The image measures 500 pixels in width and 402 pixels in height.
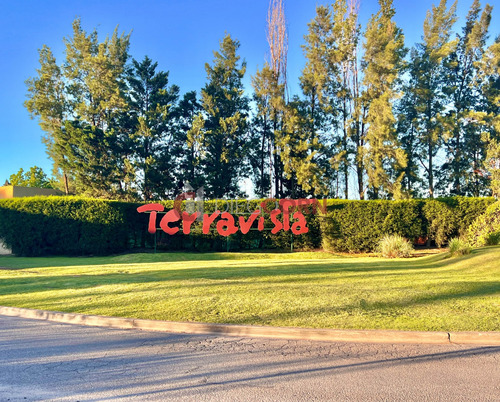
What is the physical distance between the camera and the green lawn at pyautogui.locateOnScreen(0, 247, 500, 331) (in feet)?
22.4

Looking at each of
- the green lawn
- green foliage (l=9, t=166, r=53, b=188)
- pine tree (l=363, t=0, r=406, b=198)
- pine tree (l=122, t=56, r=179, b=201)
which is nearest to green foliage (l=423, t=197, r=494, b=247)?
pine tree (l=363, t=0, r=406, b=198)

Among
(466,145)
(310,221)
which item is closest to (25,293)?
(310,221)

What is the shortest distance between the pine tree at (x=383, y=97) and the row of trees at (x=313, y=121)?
3.5 inches

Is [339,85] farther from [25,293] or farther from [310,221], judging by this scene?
[25,293]

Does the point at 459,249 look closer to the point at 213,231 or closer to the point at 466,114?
the point at 213,231

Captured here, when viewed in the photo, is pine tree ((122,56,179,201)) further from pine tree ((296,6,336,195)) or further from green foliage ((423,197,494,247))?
green foliage ((423,197,494,247))

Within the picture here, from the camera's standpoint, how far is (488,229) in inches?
634

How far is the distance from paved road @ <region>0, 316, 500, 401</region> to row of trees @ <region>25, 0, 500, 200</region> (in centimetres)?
2474

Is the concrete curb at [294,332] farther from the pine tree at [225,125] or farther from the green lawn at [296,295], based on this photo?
the pine tree at [225,125]

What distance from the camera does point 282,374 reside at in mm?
4590

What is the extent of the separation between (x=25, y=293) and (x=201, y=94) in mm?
27068

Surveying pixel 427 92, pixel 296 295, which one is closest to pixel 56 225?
pixel 296 295

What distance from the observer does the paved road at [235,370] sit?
407 centimetres

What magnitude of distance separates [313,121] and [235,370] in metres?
28.4
